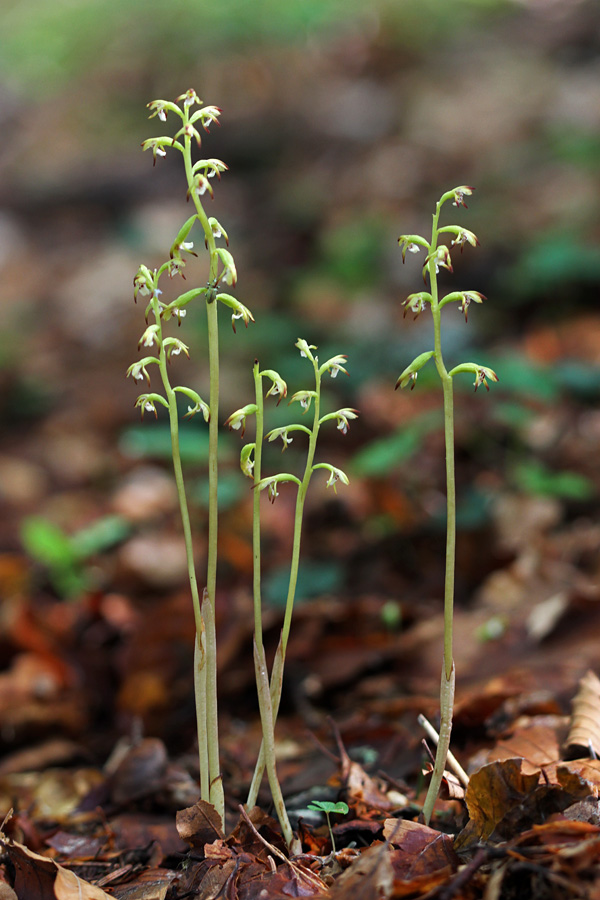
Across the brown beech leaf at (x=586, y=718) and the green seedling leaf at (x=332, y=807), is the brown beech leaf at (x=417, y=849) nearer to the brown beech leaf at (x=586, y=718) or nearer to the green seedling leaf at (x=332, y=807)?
the green seedling leaf at (x=332, y=807)

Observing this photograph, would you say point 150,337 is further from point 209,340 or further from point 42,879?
point 42,879

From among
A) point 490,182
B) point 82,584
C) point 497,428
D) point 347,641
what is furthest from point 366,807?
point 490,182

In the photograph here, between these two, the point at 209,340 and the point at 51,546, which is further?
the point at 51,546

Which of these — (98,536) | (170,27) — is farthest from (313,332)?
(170,27)

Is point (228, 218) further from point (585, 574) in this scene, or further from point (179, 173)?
point (585, 574)

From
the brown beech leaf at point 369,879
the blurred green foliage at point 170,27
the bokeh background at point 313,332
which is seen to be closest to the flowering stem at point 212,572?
the brown beech leaf at point 369,879

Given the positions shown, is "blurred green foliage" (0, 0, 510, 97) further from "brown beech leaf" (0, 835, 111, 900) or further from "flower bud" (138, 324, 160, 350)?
"brown beech leaf" (0, 835, 111, 900)
